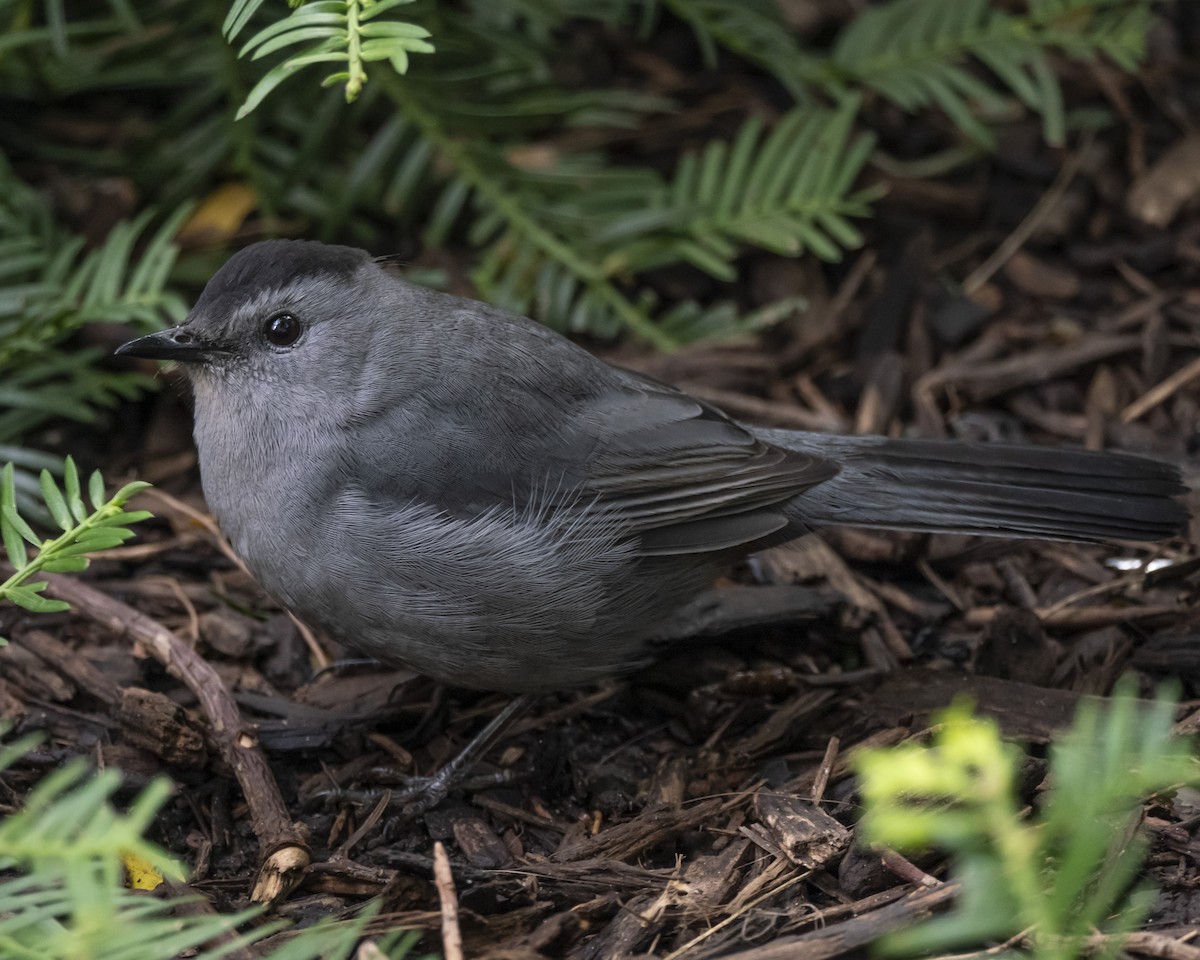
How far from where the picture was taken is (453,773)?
407cm

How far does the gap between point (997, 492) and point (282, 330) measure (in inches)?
92.8

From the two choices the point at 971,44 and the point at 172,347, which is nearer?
the point at 172,347

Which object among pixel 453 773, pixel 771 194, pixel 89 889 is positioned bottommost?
pixel 453 773

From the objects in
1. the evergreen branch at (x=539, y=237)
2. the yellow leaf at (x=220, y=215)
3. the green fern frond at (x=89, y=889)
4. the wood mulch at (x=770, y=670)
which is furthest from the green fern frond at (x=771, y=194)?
the green fern frond at (x=89, y=889)

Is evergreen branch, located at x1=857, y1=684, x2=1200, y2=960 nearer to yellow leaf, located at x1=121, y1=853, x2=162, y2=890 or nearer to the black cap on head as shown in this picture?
yellow leaf, located at x1=121, y1=853, x2=162, y2=890

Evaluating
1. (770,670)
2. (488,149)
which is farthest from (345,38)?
(488,149)

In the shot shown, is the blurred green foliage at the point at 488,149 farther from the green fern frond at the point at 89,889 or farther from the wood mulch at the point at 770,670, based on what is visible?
the green fern frond at the point at 89,889

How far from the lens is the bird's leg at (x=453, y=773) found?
12.9 feet

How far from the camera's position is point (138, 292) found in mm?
4805

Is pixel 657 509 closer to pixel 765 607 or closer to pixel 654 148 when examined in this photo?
pixel 765 607

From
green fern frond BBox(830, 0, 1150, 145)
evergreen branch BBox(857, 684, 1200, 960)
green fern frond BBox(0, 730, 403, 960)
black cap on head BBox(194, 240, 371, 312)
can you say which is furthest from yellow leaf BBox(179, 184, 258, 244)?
evergreen branch BBox(857, 684, 1200, 960)

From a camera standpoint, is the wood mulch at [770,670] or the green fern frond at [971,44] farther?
the green fern frond at [971,44]

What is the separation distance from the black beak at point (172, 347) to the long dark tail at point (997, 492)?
1.98 meters

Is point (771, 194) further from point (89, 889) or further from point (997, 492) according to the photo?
point (89, 889)
